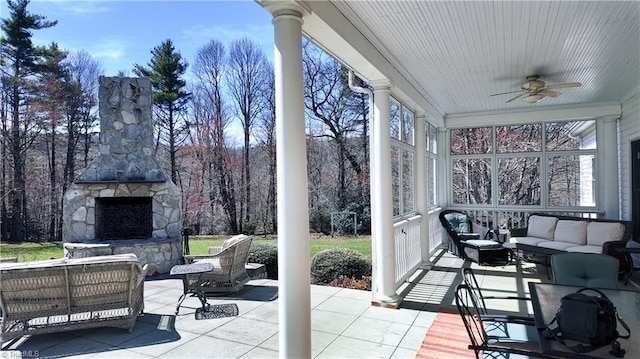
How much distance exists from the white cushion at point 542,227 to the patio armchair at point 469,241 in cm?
76

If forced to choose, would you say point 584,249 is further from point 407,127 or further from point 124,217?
point 124,217

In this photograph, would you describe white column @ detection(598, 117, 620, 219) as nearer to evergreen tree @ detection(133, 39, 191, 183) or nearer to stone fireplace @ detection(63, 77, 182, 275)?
stone fireplace @ detection(63, 77, 182, 275)

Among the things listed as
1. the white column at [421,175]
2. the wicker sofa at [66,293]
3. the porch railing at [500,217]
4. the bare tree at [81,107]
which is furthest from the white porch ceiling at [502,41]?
the bare tree at [81,107]

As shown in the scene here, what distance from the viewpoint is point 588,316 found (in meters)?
1.84

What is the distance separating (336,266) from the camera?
A: 19.2 ft

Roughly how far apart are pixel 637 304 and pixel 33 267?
5030 millimetres

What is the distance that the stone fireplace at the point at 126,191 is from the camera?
22.2ft

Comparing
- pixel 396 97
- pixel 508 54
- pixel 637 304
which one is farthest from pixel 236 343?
pixel 508 54

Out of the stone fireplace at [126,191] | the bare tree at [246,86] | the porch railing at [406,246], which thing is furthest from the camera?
the bare tree at [246,86]

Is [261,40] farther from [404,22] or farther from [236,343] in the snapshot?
[236,343]

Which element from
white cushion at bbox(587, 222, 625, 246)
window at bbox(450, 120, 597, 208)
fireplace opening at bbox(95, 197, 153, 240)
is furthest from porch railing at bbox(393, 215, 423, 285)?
fireplace opening at bbox(95, 197, 153, 240)

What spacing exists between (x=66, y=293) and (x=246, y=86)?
11.2 metres

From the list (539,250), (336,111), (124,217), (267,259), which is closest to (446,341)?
(539,250)

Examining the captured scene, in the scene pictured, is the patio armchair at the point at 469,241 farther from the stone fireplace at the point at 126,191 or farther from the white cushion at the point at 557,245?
the stone fireplace at the point at 126,191
